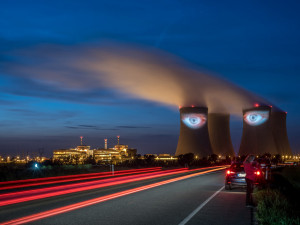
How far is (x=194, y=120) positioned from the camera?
62312mm

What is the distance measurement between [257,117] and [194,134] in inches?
505

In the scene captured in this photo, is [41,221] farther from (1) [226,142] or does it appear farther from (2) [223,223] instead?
(1) [226,142]

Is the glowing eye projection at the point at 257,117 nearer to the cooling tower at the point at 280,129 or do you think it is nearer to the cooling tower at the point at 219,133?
the cooling tower at the point at 219,133

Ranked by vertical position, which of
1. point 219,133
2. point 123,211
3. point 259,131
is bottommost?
point 123,211

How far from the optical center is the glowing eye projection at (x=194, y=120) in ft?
203

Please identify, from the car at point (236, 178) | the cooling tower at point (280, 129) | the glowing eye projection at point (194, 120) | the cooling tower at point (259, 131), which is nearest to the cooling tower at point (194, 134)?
the glowing eye projection at point (194, 120)

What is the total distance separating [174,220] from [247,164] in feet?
10.2

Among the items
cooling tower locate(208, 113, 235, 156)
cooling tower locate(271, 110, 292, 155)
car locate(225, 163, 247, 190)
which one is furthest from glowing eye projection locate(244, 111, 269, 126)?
car locate(225, 163, 247, 190)

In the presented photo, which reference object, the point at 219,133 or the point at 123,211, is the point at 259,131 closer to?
the point at 219,133

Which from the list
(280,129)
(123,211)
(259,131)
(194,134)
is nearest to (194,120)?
(194,134)

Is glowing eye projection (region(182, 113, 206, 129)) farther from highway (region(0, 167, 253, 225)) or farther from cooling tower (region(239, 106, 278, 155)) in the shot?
highway (region(0, 167, 253, 225))

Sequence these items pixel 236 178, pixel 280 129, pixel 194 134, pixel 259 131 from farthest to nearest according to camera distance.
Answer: pixel 280 129 < pixel 259 131 < pixel 194 134 < pixel 236 178

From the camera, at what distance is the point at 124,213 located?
25.0ft

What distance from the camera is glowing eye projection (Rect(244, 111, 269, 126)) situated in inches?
2547
